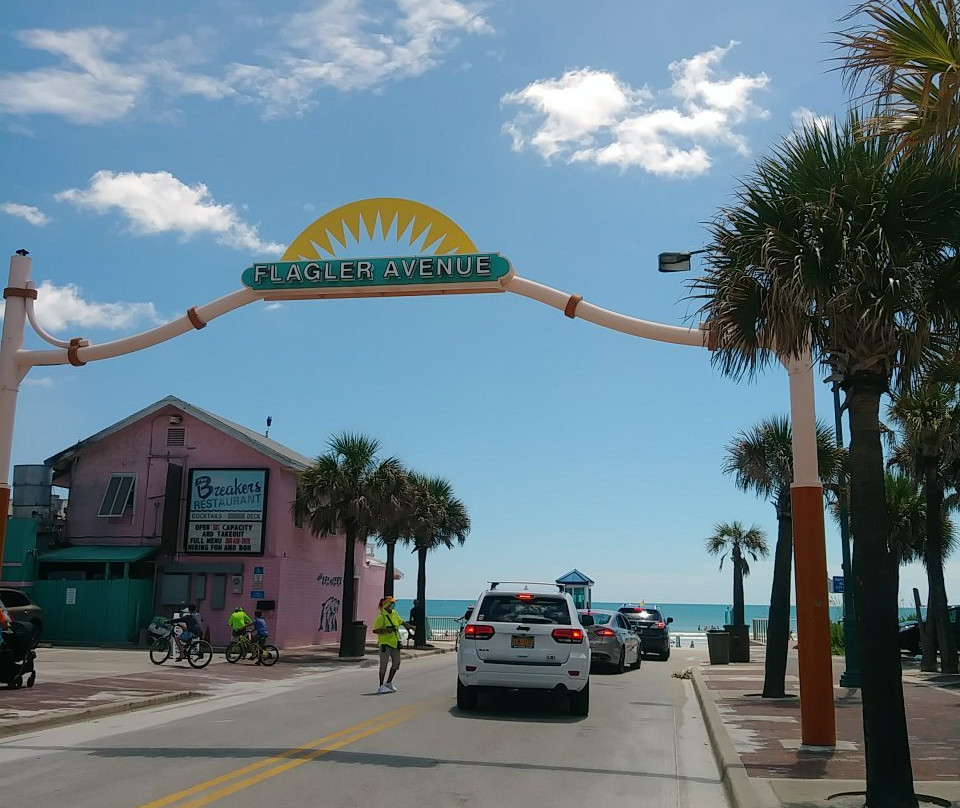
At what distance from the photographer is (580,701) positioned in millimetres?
14352

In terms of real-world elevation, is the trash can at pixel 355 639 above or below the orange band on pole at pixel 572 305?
below

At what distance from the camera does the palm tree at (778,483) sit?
640 inches

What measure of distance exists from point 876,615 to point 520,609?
7210 millimetres

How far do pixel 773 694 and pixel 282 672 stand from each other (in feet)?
40.3

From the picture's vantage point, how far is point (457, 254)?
13758 millimetres

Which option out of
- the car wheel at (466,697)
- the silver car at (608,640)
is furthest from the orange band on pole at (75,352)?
the silver car at (608,640)

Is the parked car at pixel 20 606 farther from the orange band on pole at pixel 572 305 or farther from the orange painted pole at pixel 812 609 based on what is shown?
the orange painted pole at pixel 812 609

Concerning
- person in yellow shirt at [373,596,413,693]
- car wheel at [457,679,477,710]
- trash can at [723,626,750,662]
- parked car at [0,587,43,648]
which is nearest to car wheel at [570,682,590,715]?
car wheel at [457,679,477,710]

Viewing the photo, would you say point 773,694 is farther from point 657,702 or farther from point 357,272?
point 357,272

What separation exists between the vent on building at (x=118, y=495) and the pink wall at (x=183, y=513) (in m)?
0.27

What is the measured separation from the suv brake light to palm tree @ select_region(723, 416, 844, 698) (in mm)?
4040

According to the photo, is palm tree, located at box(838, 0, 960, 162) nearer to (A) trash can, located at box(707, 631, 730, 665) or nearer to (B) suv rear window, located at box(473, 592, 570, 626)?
(B) suv rear window, located at box(473, 592, 570, 626)

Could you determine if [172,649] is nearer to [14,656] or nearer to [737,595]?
[14,656]

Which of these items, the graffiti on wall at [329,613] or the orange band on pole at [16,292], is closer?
the orange band on pole at [16,292]
